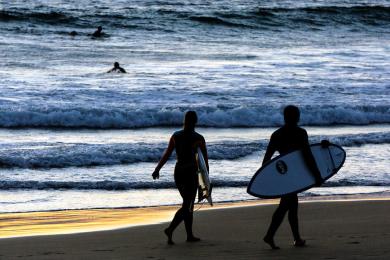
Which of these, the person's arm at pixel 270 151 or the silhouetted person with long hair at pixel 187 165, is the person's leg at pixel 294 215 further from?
the silhouetted person with long hair at pixel 187 165

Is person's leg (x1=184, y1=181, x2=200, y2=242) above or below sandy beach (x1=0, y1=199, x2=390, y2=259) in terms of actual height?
above

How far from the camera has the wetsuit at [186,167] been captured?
916 cm

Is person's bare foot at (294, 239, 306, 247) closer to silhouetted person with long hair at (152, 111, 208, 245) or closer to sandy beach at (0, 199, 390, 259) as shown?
sandy beach at (0, 199, 390, 259)

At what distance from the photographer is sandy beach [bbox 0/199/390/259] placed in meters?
8.56

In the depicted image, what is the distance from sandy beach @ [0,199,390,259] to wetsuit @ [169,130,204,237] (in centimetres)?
43

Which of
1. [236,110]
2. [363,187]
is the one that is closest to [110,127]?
[236,110]

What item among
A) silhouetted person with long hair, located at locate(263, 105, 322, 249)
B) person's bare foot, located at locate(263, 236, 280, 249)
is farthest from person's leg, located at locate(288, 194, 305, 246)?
person's bare foot, located at locate(263, 236, 280, 249)

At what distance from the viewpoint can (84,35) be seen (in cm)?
3856

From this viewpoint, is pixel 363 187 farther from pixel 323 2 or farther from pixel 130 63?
pixel 323 2

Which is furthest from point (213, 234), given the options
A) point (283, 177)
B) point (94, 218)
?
point (94, 218)

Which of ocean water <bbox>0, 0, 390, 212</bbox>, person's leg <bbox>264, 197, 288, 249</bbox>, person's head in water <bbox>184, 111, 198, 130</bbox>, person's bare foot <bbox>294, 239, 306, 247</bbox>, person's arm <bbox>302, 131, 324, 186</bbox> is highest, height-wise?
person's head in water <bbox>184, 111, 198, 130</bbox>

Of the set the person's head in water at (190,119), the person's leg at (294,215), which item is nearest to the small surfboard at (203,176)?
the person's head in water at (190,119)

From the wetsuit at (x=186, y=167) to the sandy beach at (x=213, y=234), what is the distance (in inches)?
16.9

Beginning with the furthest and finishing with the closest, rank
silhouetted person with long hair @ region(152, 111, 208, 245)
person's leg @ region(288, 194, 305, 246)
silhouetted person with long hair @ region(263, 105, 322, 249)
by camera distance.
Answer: silhouetted person with long hair @ region(152, 111, 208, 245) < person's leg @ region(288, 194, 305, 246) < silhouetted person with long hair @ region(263, 105, 322, 249)
